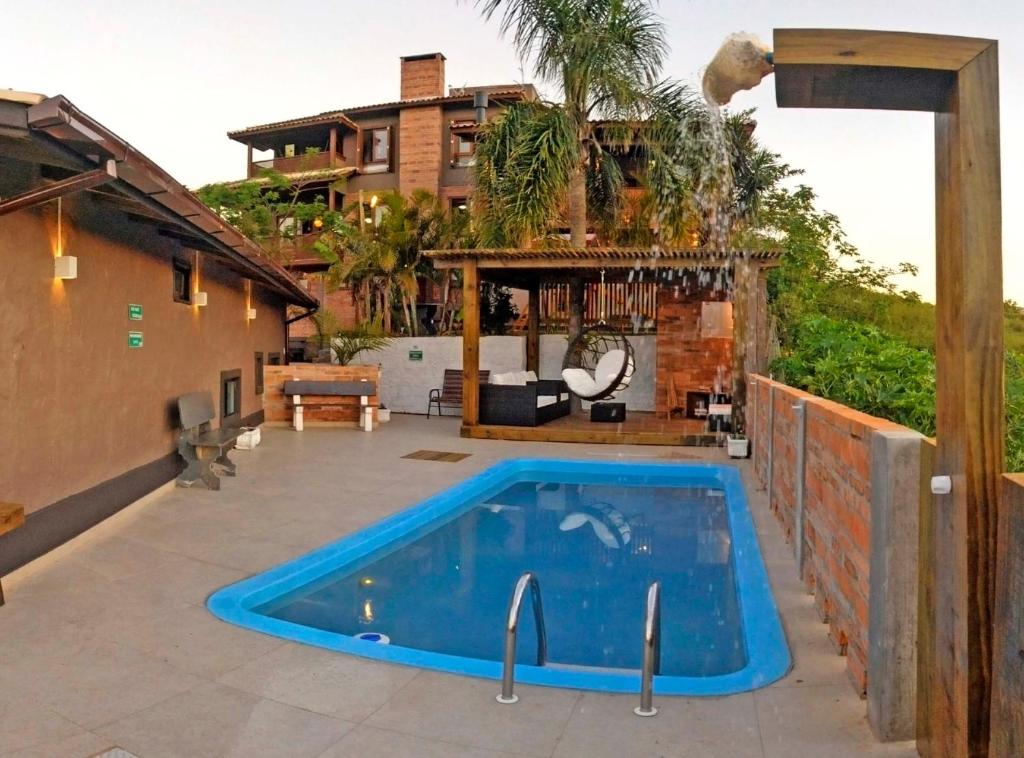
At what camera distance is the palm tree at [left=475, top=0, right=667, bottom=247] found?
13680mm

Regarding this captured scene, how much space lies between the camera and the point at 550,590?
19.8 feet

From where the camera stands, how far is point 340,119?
28672mm

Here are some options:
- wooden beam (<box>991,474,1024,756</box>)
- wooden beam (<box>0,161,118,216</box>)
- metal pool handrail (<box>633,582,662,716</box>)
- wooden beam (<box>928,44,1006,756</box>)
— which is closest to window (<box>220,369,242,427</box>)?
wooden beam (<box>0,161,118,216</box>)

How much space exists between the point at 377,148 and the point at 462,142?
11.0 feet

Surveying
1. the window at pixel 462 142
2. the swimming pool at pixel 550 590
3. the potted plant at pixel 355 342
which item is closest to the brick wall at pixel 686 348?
the potted plant at pixel 355 342

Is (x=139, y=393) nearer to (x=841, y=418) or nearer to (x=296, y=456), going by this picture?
(x=296, y=456)

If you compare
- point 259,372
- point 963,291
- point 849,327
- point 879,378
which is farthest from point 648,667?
point 259,372

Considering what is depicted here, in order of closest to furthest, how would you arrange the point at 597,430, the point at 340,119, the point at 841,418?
the point at 841,418 → the point at 597,430 → the point at 340,119

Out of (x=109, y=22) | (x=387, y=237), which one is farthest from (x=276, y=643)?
(x=387, y=237)

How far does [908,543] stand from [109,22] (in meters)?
15.8

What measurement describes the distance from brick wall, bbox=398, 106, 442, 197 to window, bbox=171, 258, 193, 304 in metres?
18.5

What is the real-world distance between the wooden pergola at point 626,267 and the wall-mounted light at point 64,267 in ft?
23.1

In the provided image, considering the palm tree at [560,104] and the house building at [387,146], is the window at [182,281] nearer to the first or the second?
the palm tree at [560,104]

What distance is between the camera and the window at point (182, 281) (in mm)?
9164
